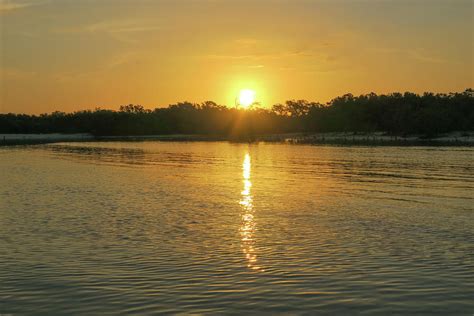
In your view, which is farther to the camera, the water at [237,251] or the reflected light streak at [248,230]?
the reflected light streak at [248,230]

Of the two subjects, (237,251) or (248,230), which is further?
(248,230)

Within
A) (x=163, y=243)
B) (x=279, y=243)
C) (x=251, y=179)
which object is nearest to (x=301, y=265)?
(x=279, y=243)

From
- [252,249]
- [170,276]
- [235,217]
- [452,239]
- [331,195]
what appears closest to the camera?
[170,276]

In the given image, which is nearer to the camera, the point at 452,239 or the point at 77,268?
the point at 77,268

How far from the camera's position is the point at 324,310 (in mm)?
13242

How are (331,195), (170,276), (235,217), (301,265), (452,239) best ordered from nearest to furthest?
1. (170,276)
2. (301,265)
3. (452,239)
4. (235,217)
5. (331,195)

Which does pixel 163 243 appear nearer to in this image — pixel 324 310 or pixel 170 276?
pixel 170 276

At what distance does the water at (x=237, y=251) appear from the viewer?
1398cm

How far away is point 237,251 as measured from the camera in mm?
19625

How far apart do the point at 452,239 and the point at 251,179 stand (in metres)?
29.2

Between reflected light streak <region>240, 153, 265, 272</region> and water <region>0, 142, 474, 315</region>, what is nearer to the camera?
water <region>0, 142, 474, 315</region>

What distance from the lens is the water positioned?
14.0 m

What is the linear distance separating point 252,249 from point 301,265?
2885 mm

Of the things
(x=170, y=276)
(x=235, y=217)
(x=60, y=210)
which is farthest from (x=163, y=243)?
(x=60, y=210)
